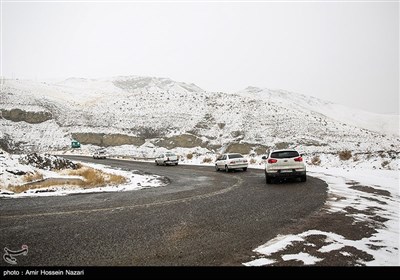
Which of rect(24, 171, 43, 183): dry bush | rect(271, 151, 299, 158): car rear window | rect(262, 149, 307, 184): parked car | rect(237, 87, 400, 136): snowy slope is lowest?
rect(24, 171, 43, 183): dry bush

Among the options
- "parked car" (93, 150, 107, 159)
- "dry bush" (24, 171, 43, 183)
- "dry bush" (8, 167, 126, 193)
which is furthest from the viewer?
"parked car" (93, 150, 107, 159)

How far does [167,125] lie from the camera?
70.9 m

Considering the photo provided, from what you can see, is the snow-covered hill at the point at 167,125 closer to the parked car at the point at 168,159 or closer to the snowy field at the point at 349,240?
the parked car at the point at 168,159

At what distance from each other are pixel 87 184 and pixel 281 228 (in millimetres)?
12804

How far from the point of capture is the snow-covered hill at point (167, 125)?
6047cm

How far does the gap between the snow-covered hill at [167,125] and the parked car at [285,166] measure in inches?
1600

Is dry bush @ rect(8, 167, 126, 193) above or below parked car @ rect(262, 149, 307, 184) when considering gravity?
below

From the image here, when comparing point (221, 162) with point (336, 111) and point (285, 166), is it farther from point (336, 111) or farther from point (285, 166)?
point (336, 111)

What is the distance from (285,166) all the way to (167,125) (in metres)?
57.2

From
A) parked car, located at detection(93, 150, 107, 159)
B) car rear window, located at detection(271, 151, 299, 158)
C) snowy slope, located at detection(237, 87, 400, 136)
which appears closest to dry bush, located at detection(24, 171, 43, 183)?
car rear window, located at detection(271, 151, 299, 158)

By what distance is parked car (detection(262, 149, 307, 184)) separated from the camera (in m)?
15.1

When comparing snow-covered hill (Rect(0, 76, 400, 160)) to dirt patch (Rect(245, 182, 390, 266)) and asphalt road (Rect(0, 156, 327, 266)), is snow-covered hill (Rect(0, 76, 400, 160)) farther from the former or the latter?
dirt patch (Rect(245, 182, 390, 266))

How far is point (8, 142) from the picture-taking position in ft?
207

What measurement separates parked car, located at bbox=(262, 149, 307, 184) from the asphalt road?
399 cm
